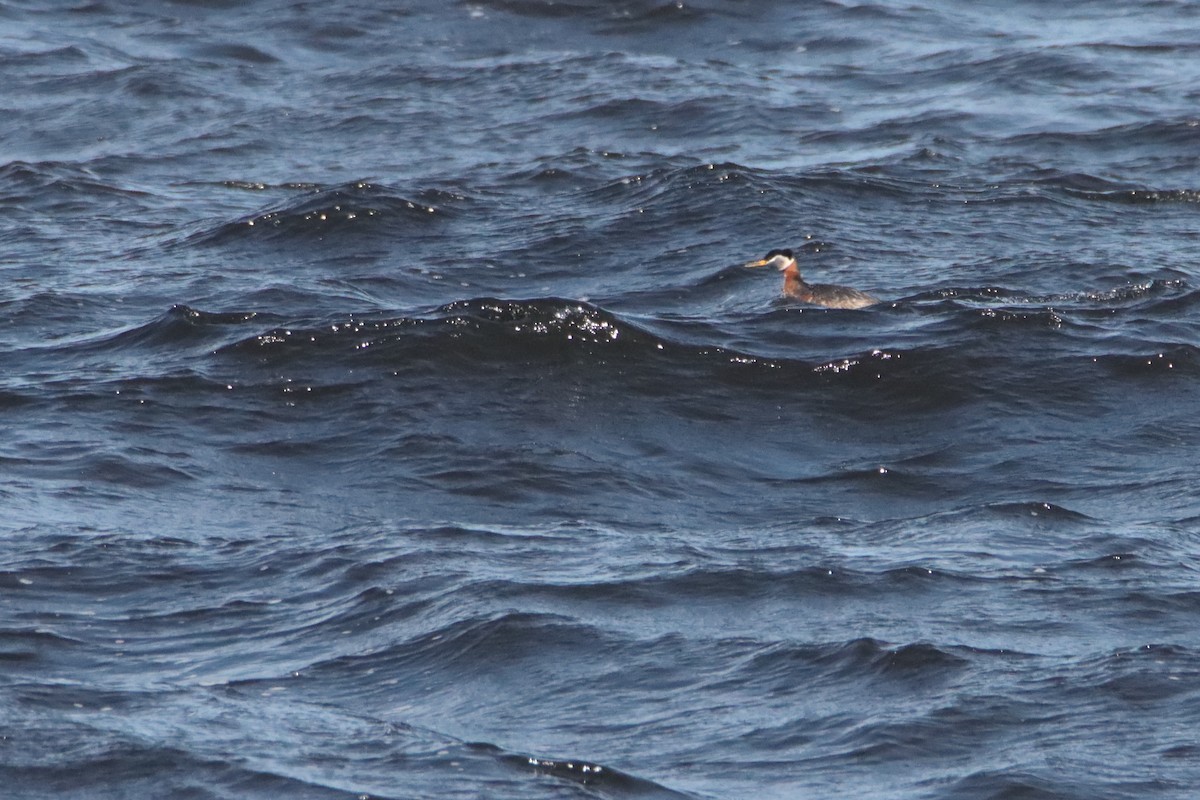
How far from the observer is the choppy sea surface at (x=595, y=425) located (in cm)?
657

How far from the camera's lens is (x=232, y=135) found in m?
16.6

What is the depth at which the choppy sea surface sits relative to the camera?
6.57 meters

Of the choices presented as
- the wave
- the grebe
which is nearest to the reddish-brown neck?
the grebe

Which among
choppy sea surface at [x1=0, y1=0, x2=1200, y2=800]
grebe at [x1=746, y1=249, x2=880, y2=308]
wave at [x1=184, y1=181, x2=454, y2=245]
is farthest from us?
wave at [x1=184, y1=181, x2=454, y2=245]

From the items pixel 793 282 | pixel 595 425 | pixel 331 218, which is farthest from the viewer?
pixel 331 218

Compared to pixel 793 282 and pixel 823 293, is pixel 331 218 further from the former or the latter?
pixel 823 293

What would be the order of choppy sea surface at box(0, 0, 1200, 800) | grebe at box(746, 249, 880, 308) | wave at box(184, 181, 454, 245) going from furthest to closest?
wave at box(184, 181, 454, 245) < grebe at box(746, 249, 880, 308) < choppy sea surface at box(0, 0, 1200, 800)

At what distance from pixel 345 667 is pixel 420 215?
24.0ft

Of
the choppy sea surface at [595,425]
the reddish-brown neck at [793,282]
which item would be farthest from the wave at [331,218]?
the reddish-brown neck at [793,282]

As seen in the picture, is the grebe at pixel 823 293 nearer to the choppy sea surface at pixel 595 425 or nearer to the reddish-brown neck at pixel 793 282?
the reddish-brown neck at pixel 793 282

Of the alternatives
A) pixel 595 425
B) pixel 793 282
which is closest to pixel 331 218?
pixel 793 282

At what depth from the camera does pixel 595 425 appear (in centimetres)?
1007

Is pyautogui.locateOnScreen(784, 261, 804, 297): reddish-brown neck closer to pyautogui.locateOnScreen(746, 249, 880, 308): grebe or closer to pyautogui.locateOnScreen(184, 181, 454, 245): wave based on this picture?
pyautogui.locateOnScreen(746, 249, 880, 308): grebe

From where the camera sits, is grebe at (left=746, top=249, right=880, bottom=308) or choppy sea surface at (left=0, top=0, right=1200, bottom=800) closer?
choppy sea surface at (left=0, top=0, right=1200, bottom=800)
